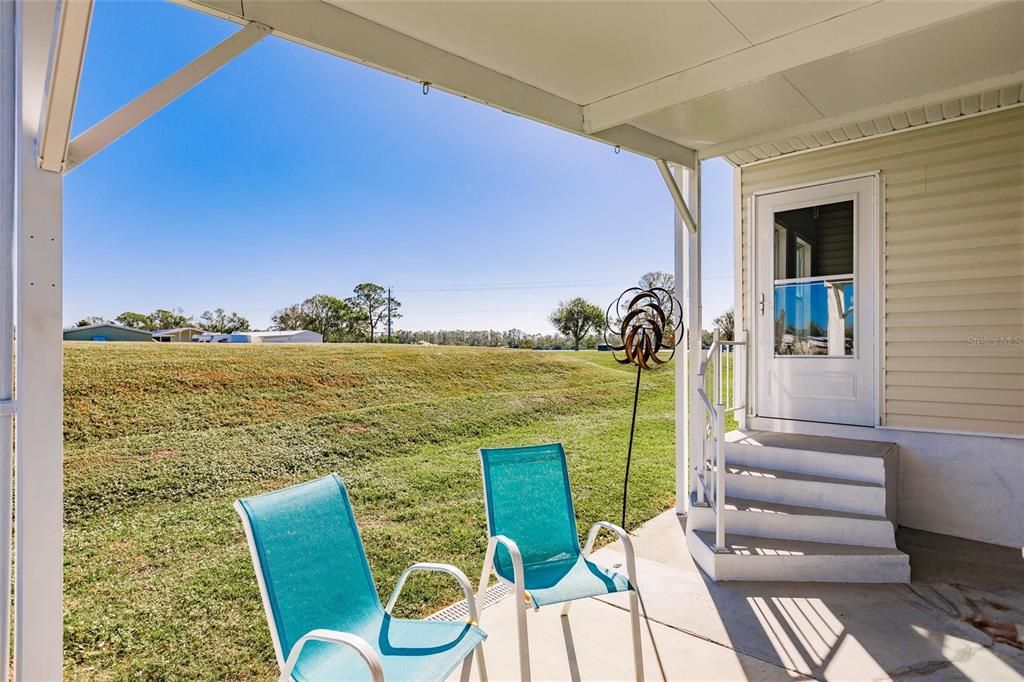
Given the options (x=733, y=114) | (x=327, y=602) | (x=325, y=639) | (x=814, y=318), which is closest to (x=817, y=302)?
(x=814, y=318)

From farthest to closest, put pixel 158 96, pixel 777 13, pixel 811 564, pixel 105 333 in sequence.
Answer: pixel 105 333 → pixel 811 564 → pixel 777 13 → pixel 158 96

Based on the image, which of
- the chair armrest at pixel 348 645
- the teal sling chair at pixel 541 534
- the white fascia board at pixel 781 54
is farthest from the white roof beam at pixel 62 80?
the white fascia board at pixel 781 54

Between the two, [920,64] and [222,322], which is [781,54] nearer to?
[920,64]

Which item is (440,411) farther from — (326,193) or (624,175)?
(624,175)

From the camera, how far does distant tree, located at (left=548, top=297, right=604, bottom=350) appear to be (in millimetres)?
11883

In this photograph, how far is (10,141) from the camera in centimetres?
160

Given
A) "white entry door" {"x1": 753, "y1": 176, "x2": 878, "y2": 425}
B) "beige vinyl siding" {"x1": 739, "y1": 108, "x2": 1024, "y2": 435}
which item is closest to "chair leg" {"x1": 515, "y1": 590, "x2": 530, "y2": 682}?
"white entry door" {"x1": 753, "y1": 176, "x2": 878, "y2": 425}

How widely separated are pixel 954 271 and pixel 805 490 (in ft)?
6.41

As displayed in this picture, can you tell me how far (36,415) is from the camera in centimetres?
155

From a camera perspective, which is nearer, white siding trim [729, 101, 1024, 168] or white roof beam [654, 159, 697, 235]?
white siding trim [729, 101, 1024, 168]

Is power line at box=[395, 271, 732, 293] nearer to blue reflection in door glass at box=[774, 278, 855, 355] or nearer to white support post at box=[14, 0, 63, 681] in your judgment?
blue reflection in door glass at box=[774, 278, 855, 355]

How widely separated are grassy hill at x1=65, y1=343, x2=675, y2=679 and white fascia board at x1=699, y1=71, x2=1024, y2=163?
3419 millimetres

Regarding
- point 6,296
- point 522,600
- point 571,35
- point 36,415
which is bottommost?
point 522,600

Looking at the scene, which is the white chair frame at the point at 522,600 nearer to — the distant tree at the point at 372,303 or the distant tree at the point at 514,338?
the distant tree at the point at 372,303
